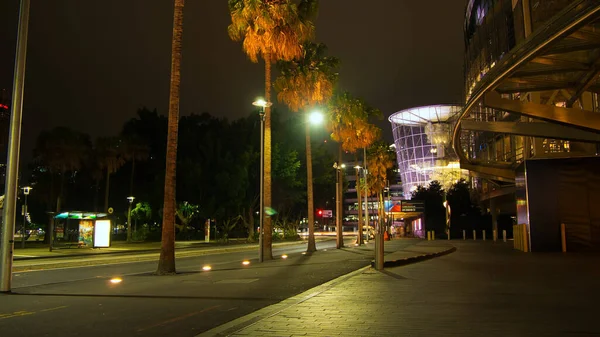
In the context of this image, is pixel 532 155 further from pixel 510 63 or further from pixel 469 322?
pixel 469 322

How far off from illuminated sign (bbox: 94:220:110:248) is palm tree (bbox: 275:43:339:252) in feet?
44.6

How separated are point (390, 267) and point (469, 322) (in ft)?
34.1

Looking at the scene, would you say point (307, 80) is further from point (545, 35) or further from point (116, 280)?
point (116, 280)

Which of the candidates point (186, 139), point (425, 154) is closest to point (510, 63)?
point (186, 139)

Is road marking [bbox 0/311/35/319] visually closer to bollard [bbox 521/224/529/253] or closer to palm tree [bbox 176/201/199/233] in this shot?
bollard [bbox 521/224/529/253]

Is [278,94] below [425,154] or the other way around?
below

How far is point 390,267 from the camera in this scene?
59.2 feet

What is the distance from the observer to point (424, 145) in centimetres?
11269

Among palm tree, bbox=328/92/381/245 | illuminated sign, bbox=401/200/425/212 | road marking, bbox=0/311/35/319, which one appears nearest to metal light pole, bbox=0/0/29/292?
road marking, bbox=0/311/35/319

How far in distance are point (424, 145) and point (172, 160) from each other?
10157 centimetres

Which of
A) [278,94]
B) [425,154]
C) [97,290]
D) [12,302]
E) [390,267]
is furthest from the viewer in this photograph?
[425,154]

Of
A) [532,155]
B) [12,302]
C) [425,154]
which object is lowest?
[12,302]

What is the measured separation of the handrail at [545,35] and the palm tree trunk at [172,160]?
1128cm

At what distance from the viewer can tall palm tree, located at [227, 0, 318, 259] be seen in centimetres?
2212
